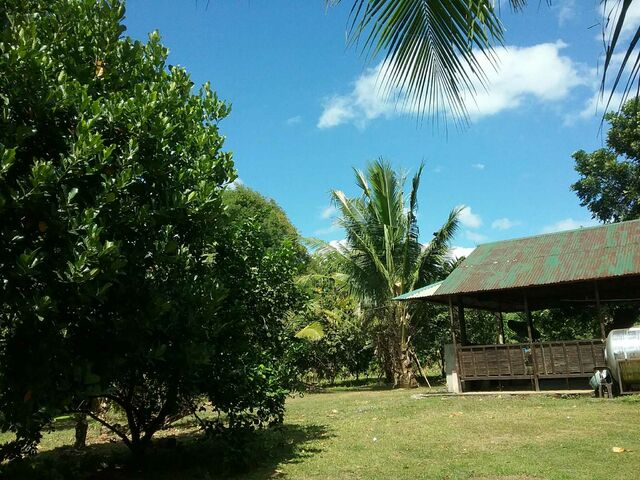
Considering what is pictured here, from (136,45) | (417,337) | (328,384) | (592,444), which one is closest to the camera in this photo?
(136,45)

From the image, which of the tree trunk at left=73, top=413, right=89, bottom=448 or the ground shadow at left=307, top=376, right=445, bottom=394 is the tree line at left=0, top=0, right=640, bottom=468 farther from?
the ground shadow at left=307, top=376, right=445, bottom=394

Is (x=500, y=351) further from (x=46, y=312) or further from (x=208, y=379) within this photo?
(x=46, y=312)

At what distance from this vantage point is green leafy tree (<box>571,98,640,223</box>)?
25.3 metres

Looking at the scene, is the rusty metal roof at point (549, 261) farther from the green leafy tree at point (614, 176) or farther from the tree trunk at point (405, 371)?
the green leafy tree at point (614, 176)

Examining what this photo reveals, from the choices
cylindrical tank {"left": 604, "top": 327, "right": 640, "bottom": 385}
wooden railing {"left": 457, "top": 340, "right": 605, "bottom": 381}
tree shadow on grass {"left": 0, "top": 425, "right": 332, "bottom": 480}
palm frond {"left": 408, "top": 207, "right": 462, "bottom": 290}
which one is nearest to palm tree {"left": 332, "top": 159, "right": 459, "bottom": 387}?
palm frond {"left": 408, "top": 207, "right": 462, "bottom": 290}

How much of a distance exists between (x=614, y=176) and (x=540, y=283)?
1597 cm

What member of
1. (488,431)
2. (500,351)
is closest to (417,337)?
(500,351)

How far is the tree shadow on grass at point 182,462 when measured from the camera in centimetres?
649

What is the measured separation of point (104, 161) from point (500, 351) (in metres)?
12.9

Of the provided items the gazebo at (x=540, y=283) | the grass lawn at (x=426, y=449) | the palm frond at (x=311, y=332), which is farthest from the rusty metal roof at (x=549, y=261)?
the palm frond at (x=311, y=332)

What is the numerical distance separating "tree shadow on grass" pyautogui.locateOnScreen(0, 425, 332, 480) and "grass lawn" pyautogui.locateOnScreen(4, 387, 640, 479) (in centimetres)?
2

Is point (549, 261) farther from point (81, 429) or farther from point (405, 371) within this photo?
point (81, 429)

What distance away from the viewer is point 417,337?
22297mm

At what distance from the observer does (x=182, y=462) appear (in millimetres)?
7809
